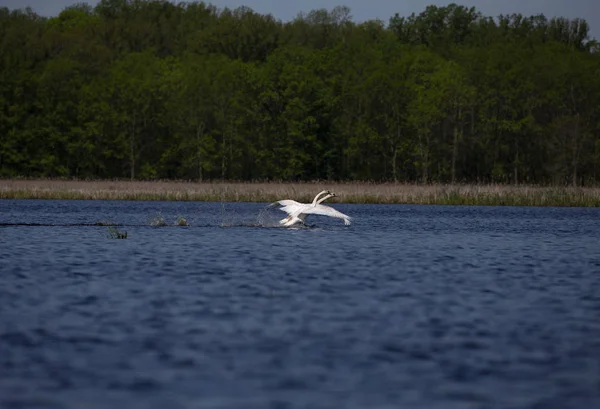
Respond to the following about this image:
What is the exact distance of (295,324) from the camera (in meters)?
12.6

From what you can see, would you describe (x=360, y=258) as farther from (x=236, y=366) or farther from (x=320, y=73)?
(x=320, y=73)

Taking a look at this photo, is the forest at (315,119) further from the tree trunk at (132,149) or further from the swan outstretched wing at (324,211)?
the swan outstretched wing at (324,211)

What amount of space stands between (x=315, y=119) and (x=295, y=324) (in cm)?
7005

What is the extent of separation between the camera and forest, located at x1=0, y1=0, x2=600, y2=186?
268ft

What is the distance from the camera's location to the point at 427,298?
15266 millimetres

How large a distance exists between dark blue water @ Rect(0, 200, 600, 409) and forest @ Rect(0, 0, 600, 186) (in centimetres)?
5549

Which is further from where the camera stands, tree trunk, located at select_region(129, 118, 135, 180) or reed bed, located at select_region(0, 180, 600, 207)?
tree trunk, located at select_region(129, 118, 135, 180)

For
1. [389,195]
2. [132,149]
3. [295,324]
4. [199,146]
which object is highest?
[199,146]

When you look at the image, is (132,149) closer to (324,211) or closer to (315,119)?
(315,119)

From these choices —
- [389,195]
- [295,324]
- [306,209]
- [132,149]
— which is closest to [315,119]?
[132,149]

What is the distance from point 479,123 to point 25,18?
58.1 metres

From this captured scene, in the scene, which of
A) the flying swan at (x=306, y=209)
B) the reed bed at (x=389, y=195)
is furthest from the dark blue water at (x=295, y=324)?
the reed bed at (x=389, y=195)

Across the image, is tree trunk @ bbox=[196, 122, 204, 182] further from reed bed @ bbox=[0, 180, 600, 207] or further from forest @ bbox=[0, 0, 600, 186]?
reed bed @ bbox=[0, 180, 600, 207]

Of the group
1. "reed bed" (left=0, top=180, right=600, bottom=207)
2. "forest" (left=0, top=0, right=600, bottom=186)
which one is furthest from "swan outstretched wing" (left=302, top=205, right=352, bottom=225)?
"forest" (left=0, top=0, right=600, bottom=186)
